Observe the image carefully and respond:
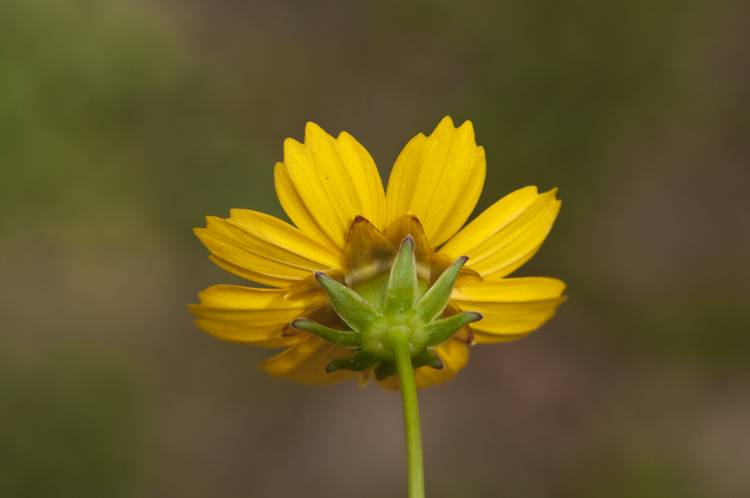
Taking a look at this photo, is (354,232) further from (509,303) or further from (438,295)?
(509,303)

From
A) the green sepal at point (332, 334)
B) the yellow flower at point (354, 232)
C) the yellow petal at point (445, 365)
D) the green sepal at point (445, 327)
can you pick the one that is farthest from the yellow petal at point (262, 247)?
the yellow petal at point (445, 365)

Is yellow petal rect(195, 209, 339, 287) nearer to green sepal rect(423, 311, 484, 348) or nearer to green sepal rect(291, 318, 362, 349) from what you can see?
green sepal rect(291, 318, 362, 349)

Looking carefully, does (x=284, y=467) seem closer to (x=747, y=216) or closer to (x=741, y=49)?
(x=747, y=216)

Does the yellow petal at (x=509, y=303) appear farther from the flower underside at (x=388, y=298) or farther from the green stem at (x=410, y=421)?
the green stem at (x=410, y=421)

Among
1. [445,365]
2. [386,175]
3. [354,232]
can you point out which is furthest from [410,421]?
[386,175]

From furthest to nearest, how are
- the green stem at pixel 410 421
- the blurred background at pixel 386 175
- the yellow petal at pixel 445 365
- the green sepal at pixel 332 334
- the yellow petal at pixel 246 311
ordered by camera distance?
the blurred background at pixel 386 175
the yellow petal at pixel 445 365
the yellow petal at pixel 246 311
the green sepal at pixel 332 334
the green stem at pixel 410 421

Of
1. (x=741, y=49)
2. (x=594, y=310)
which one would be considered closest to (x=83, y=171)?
(x=594, y=310)
